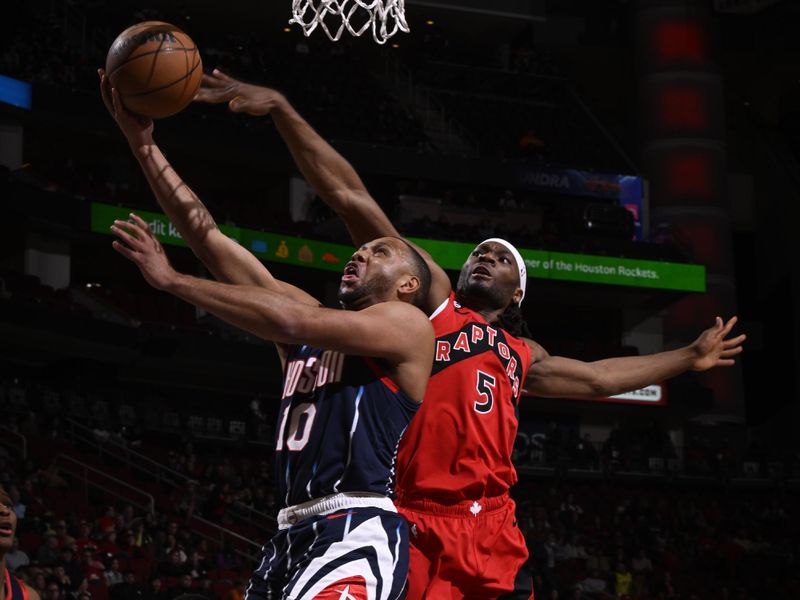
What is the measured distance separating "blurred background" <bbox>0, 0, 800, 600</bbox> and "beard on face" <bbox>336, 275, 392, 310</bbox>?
919 centimetres

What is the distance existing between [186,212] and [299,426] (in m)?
0.98

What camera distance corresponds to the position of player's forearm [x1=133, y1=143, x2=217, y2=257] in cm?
461

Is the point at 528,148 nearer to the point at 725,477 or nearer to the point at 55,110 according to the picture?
the point at 725,477

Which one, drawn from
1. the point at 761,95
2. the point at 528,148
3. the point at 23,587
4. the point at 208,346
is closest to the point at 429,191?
the point at 528,148

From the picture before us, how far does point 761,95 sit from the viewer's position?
35500 millimetres

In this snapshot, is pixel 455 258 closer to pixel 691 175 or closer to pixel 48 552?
pixel 691 175

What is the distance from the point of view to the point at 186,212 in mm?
4637

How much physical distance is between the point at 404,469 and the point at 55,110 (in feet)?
69.3

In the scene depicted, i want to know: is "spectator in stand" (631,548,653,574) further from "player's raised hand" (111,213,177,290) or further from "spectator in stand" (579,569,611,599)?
"player's raised hand" (111,213,177,290)

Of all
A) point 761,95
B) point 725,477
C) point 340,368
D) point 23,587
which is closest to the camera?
point 340,368

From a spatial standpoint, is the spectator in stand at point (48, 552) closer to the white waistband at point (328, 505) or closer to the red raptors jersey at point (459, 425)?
the red raptors jersey at point (459, 425)

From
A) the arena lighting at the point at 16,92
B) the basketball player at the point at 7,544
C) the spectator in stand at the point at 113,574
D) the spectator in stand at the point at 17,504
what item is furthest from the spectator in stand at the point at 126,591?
the arena lighting at the point at 16,92

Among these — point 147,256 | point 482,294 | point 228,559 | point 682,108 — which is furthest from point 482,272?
point 682,108

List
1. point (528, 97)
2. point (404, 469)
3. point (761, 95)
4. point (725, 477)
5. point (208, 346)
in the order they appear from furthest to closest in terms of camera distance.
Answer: point (761, 95)
point (528, 97)
point (725, 477)
point (208, 346)
point (404, 469)
